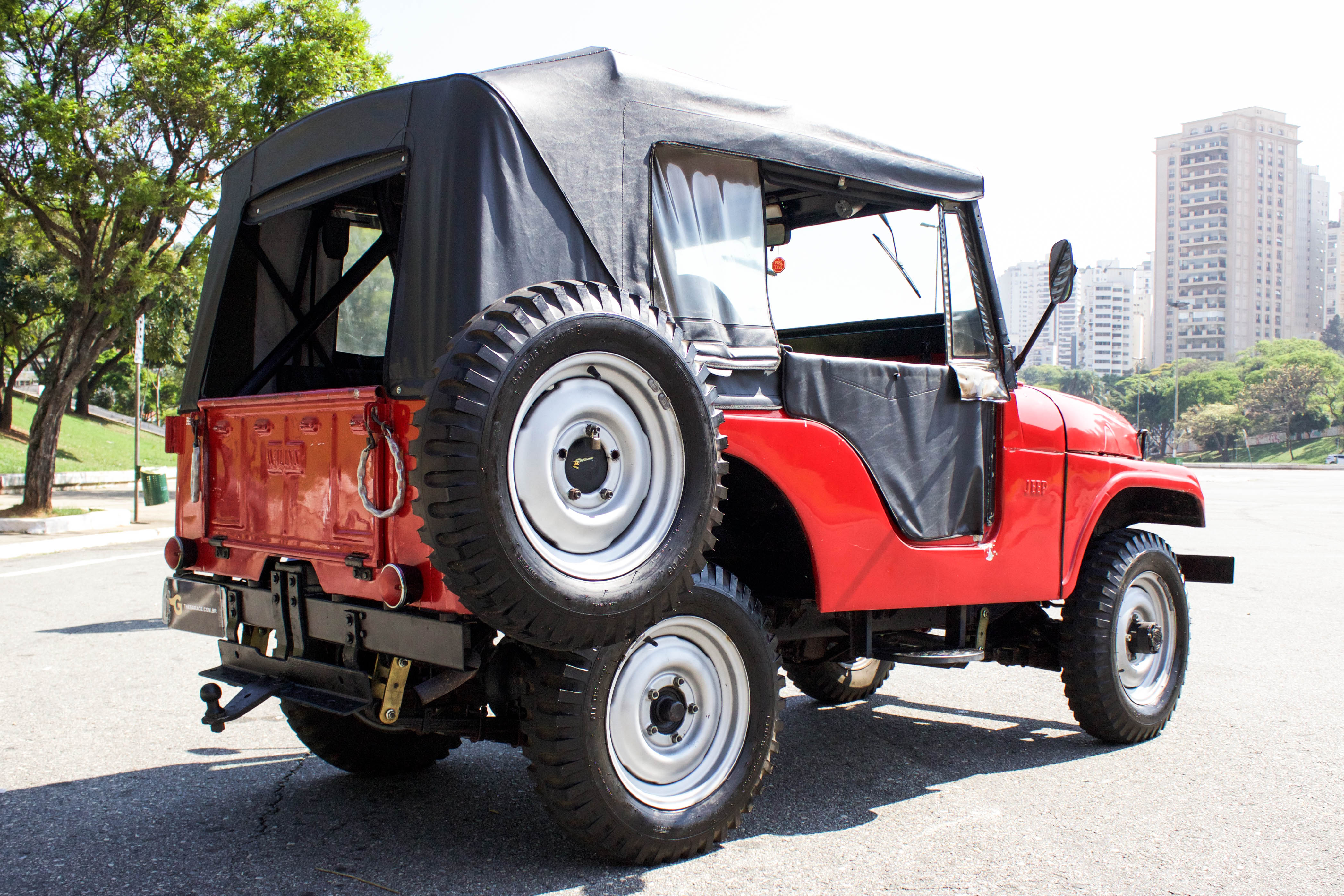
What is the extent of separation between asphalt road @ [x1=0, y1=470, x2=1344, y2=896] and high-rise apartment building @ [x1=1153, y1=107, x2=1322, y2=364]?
485 feet

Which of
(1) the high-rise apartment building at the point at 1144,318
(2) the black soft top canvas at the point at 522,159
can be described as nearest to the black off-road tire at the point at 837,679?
(2) the black soft top canvas at the point at 522,159

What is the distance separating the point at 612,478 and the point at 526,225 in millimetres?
855

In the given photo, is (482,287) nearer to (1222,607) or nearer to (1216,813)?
(1216,813)

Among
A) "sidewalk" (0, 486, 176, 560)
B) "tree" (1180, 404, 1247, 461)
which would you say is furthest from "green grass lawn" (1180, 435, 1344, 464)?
"sidewalk" (0, 486, 176, 560)

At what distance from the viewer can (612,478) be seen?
3229mm

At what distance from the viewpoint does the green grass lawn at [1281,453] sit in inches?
3433

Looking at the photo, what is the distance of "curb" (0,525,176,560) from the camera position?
44.2 feet

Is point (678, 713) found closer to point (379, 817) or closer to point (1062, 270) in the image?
point (379, 817)

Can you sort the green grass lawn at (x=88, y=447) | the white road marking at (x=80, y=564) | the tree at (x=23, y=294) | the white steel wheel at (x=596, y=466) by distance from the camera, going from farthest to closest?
the tree at (x=23, y=294) → the green grass lawn at (x=88, y=447) → the white road marking at (x=80, y=564) → the white steel wheel at (x=596, y=466)

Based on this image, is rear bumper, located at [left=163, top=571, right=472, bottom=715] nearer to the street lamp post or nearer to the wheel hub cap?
the wheel hub cap

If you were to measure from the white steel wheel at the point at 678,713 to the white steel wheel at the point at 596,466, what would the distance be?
1.32 feet

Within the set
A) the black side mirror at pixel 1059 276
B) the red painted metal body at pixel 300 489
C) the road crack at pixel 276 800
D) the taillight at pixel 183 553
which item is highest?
the black side mirror at pixel 1059 276

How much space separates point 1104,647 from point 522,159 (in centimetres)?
356

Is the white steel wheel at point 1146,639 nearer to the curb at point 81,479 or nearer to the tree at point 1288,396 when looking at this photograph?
the curb at point 81,479
